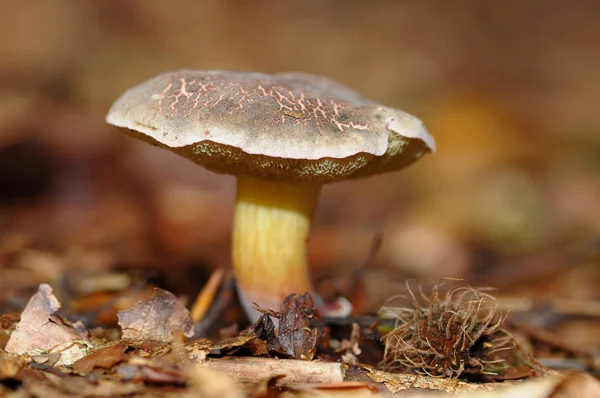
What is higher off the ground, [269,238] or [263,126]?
[263,126]

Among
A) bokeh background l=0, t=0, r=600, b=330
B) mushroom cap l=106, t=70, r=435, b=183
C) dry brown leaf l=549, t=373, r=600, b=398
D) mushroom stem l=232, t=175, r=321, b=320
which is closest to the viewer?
dry brown leaf l=549, t=373, r=600, b=398

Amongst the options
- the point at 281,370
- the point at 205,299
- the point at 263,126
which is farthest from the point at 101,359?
the point at 263,126

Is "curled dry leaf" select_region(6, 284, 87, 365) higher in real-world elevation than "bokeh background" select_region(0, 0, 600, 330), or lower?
lower

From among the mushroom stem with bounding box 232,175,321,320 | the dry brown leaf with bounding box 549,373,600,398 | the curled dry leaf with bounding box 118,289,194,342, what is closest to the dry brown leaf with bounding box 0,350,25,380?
the curled dry leaf with bounding box 118,289,194,342

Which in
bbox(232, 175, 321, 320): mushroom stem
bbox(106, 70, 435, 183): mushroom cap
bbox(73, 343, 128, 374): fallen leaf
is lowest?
bbox(73, 343, 128, 374): fallen leaf

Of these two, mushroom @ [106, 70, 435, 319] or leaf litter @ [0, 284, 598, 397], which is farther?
mushroom @ [106, 70, 435, 319]

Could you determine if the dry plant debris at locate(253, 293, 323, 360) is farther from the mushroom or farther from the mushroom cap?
the mushroom cap

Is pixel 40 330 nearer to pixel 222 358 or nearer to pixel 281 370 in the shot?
pixel 222 358
